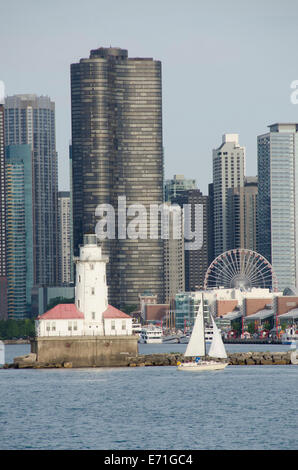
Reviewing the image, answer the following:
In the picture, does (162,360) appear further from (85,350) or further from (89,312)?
(85,350)

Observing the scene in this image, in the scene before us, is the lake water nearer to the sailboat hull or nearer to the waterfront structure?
the sailboat hull

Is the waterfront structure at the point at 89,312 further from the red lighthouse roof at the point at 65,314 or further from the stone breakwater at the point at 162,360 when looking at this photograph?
the stone breakwater at the point at 162,360

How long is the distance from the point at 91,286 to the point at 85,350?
22.2ft

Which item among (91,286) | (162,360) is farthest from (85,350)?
(162,360)

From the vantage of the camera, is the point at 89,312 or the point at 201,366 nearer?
the point at 89,312

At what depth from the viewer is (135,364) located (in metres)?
142

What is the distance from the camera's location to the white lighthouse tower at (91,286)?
137625 mm

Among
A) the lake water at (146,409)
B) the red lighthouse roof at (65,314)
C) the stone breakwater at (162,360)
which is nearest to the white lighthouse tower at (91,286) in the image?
the red lighthouse roof at (65,314)

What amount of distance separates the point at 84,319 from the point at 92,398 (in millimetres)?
32561

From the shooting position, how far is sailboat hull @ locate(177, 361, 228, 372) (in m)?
138

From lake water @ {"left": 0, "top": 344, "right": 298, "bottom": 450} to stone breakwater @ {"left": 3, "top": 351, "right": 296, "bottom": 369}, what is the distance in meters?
2.52

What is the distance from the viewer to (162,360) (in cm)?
14975

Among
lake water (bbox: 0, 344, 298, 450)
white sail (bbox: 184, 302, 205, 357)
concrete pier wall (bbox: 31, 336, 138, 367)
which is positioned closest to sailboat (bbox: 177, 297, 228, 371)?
white sail (bbox: 184, 302, 205, 357)
